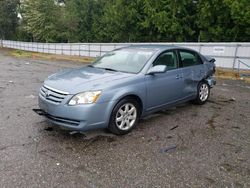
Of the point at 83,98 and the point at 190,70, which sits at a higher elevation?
the point at 190,70

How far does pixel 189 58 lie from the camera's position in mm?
5984

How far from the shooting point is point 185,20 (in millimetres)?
21219

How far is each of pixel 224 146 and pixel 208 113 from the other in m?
1.76

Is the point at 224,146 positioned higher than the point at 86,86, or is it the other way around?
the point at 86,86

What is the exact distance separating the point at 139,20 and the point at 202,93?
20.4m

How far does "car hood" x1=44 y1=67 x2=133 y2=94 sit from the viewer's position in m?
4.08

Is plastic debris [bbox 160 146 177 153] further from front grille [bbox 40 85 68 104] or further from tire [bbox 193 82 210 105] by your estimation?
tire [bbox 193 82 210 105]

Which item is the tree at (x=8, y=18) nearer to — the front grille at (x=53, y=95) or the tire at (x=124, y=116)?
the front grille at (x=53, y=95)

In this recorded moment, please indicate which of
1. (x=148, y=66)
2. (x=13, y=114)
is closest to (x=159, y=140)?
(x=148, y=66)

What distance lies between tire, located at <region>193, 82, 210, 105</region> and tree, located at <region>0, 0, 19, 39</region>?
5204 centimetres

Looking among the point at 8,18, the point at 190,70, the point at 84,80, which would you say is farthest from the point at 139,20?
the point at 8,18

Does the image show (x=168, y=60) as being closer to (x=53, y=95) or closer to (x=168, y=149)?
(x=168, y=149)

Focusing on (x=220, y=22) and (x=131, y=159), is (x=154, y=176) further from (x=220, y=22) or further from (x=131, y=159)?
(x=220, y=22)

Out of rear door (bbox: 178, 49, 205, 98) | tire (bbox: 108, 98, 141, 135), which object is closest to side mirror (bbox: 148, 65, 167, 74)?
tire (bbox: 108, 98, 141, 135)
